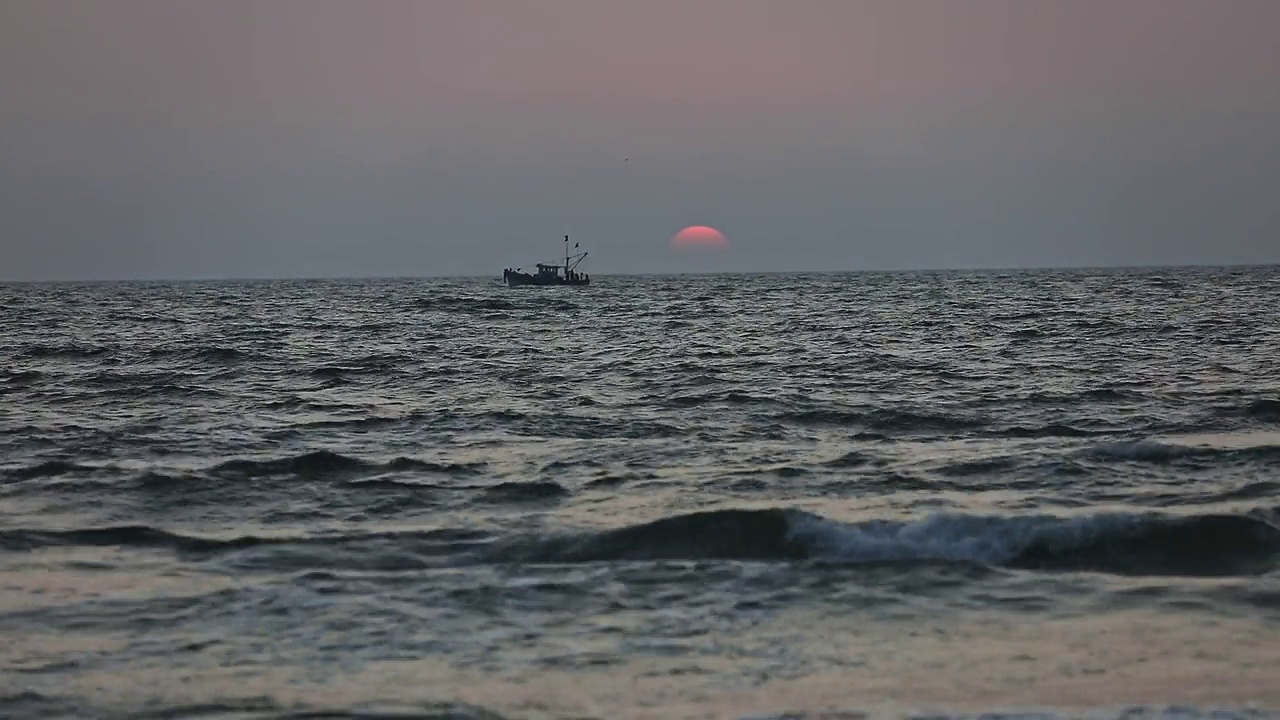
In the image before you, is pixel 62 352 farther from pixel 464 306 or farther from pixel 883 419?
pixel 464 306

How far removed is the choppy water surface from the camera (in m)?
8.69

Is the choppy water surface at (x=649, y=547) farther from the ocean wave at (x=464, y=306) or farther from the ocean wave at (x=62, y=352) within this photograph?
the ocean wave at (x=464, y=306)

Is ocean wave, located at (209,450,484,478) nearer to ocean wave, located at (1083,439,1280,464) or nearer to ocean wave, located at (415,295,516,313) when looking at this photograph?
ocean wave, located at (1083,439,1280,464)

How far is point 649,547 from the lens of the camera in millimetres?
12922

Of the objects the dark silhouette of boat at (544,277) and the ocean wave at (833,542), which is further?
the dark silhouette of boat at (544,277)

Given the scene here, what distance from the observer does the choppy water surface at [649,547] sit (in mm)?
8688

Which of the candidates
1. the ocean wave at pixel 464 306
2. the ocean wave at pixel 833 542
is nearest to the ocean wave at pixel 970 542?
the ocean wave at pixel 833 542

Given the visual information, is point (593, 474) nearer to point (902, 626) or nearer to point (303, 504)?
point (303, 504)

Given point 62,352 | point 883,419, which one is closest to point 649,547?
point 883,419

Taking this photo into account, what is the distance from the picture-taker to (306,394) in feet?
94.1

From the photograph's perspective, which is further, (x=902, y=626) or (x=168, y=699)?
(x=902, y=626)

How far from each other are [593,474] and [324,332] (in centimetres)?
4131

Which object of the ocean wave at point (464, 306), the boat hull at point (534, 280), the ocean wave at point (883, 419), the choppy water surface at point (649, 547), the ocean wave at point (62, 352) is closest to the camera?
the choppy water surface at point (649, 547)

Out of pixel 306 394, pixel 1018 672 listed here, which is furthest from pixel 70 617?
pixel 306 394
